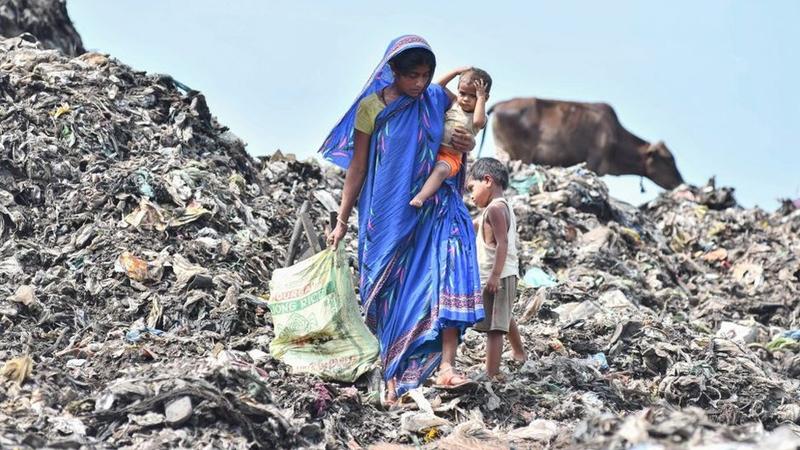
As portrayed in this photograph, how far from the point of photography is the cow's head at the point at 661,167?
79.3 feet

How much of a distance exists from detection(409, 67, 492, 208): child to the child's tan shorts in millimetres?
665

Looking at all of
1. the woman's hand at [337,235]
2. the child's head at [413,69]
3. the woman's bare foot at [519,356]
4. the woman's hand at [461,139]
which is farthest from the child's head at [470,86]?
the woman's bare foot at [519,356]

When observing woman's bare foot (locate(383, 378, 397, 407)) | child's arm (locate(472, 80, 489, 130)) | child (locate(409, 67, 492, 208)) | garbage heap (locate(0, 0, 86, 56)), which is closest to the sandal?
woman's bare foot (locate(383, 378, 397, 407))

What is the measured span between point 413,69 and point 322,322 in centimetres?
128

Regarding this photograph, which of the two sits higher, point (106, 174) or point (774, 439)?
point (106, 174)

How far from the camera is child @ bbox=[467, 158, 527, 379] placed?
6.04 meters

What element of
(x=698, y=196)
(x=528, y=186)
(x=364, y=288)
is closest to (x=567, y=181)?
(x=528, y=186)

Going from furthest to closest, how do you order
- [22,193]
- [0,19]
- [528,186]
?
1. [528,186]
2. [0,19]
3. [22,193]

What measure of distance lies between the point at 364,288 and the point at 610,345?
208 centimetres

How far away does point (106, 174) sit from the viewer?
8180 millimetres

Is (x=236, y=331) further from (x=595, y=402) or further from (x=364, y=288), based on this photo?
(x=595, y=402)

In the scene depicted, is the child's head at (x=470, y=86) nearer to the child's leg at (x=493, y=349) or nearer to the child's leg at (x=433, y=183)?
the child's leg at (x=433, y=183)

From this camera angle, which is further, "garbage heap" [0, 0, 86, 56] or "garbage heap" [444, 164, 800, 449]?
"garbage heap" [0, 0, 86, 56]

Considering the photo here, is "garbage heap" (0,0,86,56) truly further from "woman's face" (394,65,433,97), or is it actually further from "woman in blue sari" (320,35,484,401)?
"woman's face" (394,65,433,97)
